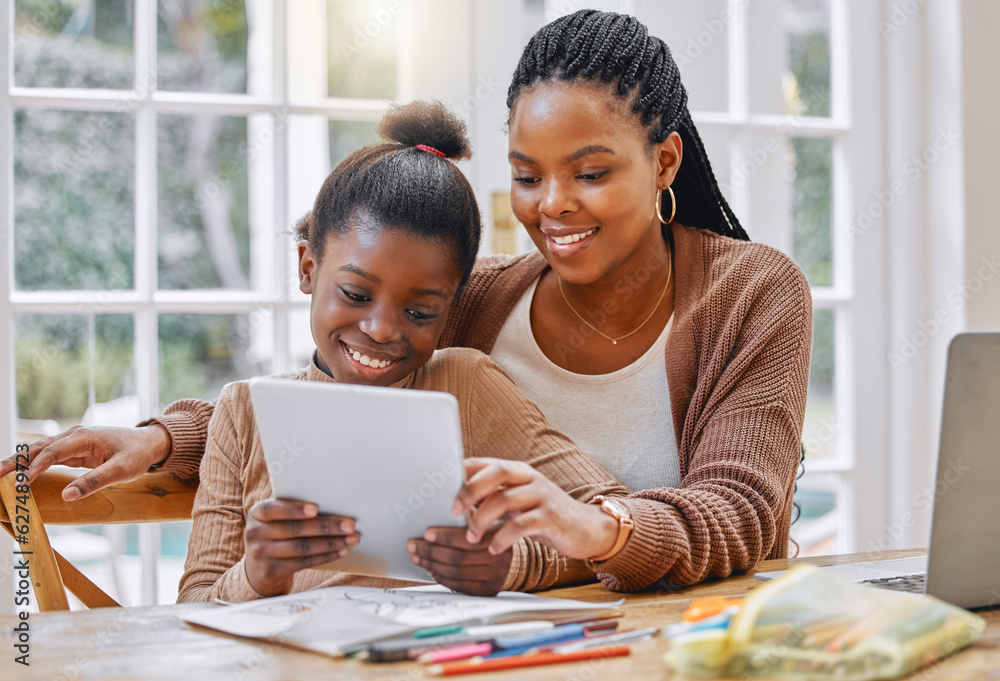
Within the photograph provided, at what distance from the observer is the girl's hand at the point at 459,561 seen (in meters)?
0.86

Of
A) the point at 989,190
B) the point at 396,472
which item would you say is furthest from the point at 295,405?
the point at 989,190

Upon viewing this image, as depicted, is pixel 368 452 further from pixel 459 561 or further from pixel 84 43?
pixel 84 43

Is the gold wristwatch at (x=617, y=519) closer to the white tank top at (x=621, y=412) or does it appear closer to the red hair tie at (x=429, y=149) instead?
the white tank top at (x=621, y=412)

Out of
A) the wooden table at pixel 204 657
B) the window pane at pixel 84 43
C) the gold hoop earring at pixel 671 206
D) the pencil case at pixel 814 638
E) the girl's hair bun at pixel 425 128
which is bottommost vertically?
the wooden table at pixel 204 657

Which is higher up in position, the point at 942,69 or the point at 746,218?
the point at 942,69

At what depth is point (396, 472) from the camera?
31.8 inches

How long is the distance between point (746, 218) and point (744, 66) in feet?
1.16

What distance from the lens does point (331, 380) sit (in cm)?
127

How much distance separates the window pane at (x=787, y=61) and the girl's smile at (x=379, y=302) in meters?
1.30

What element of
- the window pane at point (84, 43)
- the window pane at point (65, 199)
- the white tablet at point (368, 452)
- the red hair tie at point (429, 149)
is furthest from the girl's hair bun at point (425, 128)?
the window pane at point (84, 43)

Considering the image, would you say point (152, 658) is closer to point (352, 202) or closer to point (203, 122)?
point (352, 202)

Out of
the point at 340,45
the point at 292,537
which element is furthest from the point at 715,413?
the point at 340,45

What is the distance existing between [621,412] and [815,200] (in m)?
1.49

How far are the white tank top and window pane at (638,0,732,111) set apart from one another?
3.15ft
